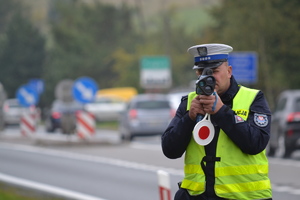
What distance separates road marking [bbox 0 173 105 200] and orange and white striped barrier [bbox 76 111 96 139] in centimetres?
1172

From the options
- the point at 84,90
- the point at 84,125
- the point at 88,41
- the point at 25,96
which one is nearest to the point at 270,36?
the point at 25,96

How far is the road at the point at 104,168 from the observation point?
15.1 meters

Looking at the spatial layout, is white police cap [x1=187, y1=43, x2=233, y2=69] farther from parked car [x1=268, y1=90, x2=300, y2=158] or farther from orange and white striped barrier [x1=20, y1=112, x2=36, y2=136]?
orange and white striped barrier [x1=20, y1=112, x2=36, y2=136]

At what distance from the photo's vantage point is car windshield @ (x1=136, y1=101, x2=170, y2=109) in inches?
1283

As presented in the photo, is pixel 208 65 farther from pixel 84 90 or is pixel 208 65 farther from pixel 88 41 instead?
pixel 88 41

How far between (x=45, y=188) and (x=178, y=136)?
9591 millimetres

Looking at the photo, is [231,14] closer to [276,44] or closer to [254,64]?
[276,44]

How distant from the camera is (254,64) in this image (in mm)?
35094

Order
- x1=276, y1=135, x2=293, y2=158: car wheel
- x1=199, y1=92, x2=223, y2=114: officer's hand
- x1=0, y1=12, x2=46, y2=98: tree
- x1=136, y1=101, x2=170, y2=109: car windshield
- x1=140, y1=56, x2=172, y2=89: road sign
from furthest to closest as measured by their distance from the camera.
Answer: x1=0, y1=12, x2=46, y2=98: tree
x1=140, y1=56, x2=172, y2=89: road sign
x1=136, y1=101, x2=170, y2=109: car windshield
x1=276, y1=135, x2=293, y2=158: car wheel
x1=199, y1=92, x2=223, y2=114: officer's hand

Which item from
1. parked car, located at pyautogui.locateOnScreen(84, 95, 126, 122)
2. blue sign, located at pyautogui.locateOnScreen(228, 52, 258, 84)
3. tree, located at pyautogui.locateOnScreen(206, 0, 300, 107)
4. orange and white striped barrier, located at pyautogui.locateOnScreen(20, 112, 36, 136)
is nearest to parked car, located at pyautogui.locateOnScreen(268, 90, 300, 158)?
blue sign, located at pyautogui.locateOnScreen(228, 52, 258, 84)

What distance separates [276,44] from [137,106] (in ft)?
49.2

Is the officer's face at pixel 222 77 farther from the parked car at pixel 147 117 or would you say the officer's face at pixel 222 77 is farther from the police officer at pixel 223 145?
the parked car at pixel 147 117

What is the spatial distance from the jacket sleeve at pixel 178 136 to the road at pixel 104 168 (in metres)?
8.10

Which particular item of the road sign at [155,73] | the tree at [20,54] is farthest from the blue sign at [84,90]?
the tree at [20,54]
